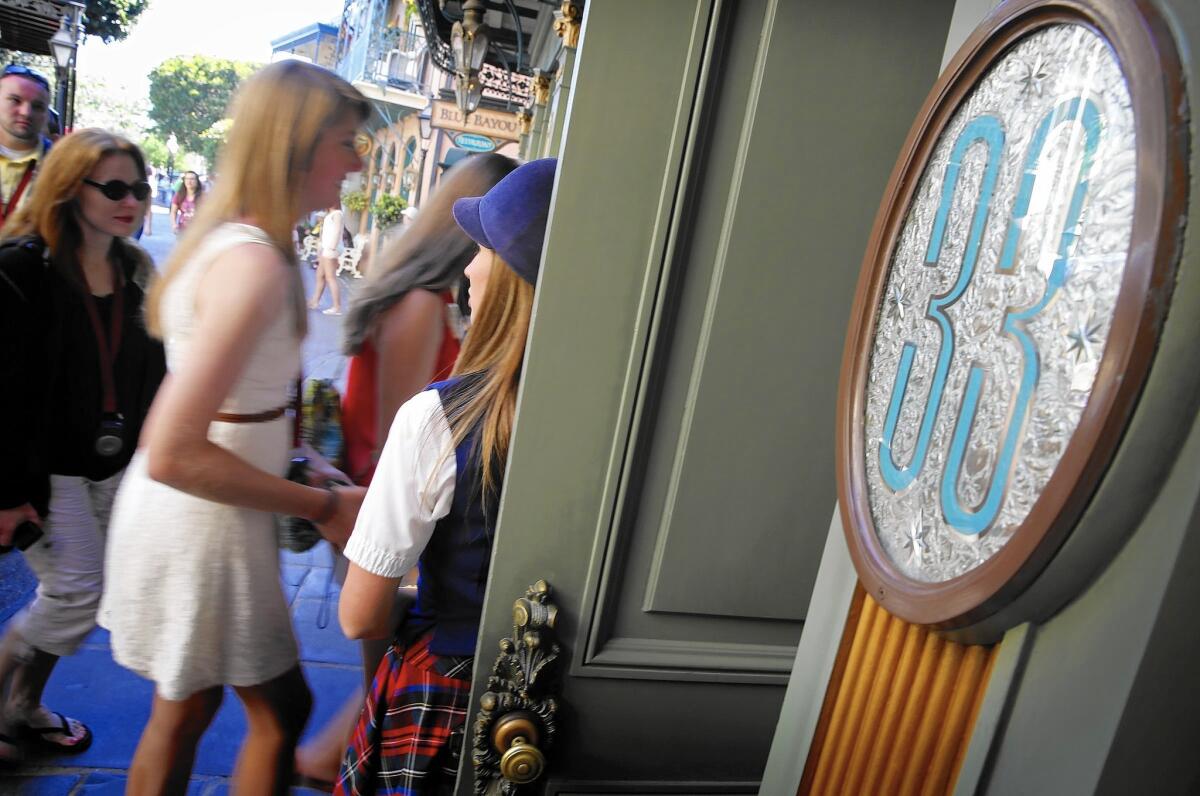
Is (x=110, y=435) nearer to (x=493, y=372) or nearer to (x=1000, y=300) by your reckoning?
(x=493, y=372)

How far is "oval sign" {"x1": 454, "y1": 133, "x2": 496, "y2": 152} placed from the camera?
28.4 feet

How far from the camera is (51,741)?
261 cm

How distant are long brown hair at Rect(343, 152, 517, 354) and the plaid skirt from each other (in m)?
1.12

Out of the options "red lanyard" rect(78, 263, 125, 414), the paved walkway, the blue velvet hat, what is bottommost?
the paved walkway

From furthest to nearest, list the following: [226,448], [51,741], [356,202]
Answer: [356,202]
[51,741]
[226,448]

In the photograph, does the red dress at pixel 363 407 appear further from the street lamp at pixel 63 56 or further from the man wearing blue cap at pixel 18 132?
the street lamp at pixel 63 56

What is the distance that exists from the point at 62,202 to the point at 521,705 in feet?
6.76

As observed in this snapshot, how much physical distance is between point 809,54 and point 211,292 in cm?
124

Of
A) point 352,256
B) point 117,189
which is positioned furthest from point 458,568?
point 352,256

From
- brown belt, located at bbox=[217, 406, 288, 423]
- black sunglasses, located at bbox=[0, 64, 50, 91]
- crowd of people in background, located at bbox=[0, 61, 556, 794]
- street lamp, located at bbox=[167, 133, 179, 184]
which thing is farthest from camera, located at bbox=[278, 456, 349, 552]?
street lamp, located at bbox=[167, 133, 179, 184]

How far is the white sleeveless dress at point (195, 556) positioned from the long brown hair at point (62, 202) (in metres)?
0.87

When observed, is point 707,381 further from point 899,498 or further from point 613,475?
point 899,498

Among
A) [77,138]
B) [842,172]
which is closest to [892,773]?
[842,172]

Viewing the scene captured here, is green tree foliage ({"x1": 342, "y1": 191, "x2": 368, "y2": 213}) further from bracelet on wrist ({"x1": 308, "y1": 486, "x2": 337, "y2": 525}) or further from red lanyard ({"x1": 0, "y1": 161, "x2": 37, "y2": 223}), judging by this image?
bracelet on wrist ({"x1": 308, "y1": 486, "x2": 337, "y2": 525})
